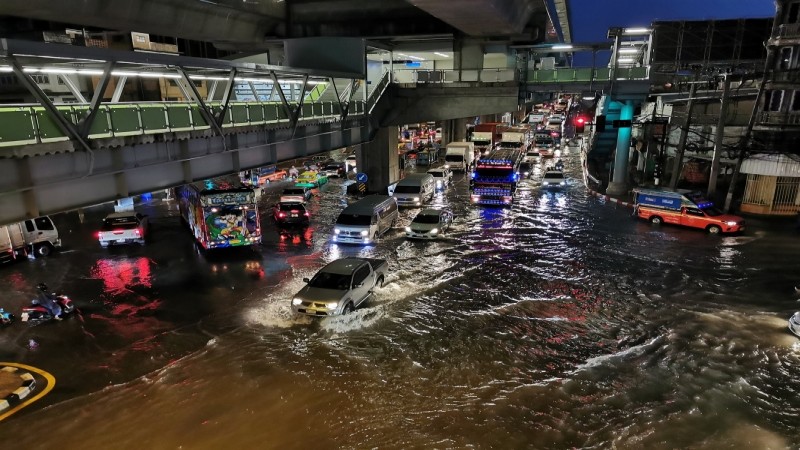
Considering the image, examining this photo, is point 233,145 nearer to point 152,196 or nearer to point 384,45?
point 384,45

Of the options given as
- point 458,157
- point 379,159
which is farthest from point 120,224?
point 458,157

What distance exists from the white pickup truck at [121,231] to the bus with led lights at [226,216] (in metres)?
3.19

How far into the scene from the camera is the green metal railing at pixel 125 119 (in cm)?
908

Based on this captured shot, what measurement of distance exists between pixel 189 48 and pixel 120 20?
19523mm

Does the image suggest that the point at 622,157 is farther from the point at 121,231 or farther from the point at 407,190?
the point at 121,231

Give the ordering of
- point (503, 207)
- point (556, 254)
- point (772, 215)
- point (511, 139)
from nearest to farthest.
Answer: point (556, 254), point (772, 215), point (503, 207), point (511, 139)

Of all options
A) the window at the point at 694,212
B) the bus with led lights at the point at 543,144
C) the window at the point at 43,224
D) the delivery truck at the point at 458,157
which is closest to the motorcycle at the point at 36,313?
the window at the point at 43,224

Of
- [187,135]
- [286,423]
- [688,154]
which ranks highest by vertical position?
[187,135]

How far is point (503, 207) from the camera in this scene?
28.9m

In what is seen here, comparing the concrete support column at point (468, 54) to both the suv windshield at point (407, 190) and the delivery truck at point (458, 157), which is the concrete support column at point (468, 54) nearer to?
the suv windshield at point (407, 190)

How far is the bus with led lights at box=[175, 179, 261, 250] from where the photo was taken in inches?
780

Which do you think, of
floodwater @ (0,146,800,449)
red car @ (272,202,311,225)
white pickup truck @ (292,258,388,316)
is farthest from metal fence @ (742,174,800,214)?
red car @ (272,202,311,225)

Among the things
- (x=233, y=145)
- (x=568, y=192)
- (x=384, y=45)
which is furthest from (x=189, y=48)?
(x=568, y=192)

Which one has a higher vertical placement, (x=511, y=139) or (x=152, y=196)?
(x=511, y=139)
